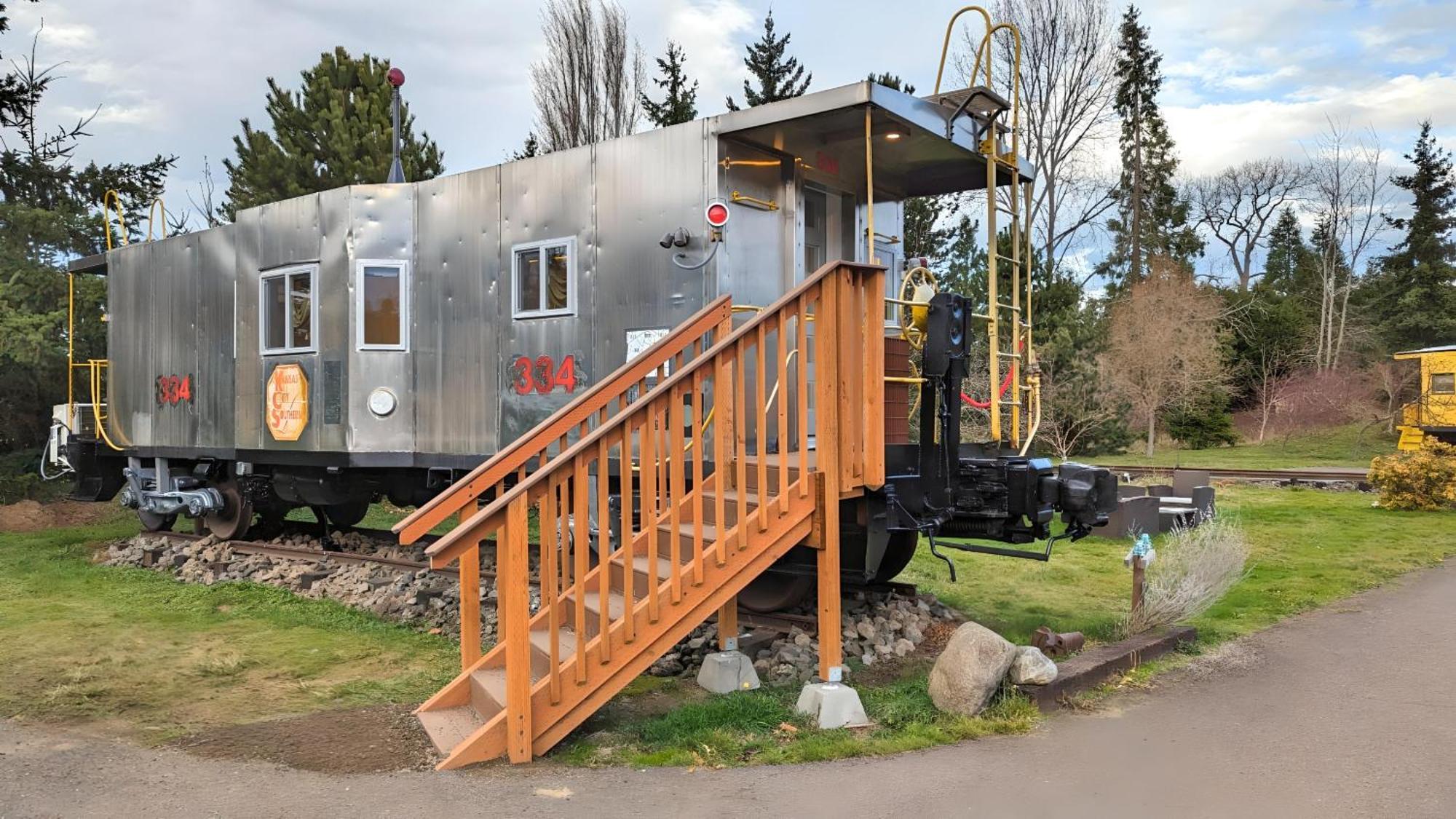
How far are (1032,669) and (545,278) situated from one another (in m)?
4.48

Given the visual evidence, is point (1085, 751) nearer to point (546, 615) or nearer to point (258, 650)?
point (546, 615)

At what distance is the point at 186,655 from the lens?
692 cm

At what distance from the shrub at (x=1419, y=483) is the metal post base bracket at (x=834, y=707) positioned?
13688 millimetres

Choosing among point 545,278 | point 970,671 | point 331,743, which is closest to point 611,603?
point 331,743

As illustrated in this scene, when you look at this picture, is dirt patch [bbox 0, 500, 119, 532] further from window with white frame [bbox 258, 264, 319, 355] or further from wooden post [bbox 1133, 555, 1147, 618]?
wooden post [bbox 1133, 555, 1147, 618]

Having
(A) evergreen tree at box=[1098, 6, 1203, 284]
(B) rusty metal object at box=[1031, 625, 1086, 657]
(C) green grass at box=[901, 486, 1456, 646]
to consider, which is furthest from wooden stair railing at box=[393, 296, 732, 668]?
(A) evergreen tree at box=[1098, 6, 1203, 284]

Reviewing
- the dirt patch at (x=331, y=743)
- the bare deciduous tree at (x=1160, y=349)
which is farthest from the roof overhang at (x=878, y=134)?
the bare deciduous tree at (x=1160, y=349)

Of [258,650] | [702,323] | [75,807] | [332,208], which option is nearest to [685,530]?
[702,323]

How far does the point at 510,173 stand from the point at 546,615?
12.6ft

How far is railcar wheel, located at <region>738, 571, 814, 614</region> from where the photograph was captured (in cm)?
710

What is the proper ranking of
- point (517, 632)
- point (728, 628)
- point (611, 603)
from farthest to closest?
point (728, 628), point (611, 603), point (517, 632)

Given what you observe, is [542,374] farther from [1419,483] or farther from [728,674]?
[1419,483]

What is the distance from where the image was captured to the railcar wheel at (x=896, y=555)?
A: 24.8 feet

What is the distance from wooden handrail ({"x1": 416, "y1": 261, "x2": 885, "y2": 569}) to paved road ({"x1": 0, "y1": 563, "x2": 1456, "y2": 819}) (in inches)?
38.5
